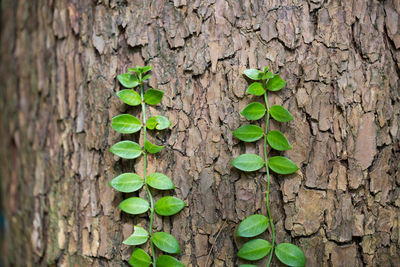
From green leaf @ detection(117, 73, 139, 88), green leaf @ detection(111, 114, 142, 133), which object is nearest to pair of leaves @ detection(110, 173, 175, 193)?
green leaf @ detection(111, 114, 142, 133)

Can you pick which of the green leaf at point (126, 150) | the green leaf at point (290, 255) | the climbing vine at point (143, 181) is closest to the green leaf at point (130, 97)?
the climbing vine at point (143, 181)

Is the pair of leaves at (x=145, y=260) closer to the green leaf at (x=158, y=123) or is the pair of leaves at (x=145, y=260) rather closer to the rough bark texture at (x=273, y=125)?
the rough bark texture at (x=273, y=125)

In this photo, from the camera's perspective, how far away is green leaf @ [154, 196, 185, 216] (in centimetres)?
80

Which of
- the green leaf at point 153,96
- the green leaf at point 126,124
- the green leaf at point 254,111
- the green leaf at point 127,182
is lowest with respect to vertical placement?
the green leaf at point 127,182

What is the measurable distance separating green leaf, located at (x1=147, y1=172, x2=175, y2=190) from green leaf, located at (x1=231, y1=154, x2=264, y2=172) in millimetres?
163

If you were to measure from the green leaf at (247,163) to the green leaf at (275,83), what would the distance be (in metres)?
0.18

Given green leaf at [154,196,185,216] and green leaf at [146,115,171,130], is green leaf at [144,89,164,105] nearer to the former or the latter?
green leaf at [146,115,171,130]

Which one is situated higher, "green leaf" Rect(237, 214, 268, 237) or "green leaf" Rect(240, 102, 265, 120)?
"green leaf" Rect(240, 102, 265, 120)

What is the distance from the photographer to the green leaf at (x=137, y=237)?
2.61ft

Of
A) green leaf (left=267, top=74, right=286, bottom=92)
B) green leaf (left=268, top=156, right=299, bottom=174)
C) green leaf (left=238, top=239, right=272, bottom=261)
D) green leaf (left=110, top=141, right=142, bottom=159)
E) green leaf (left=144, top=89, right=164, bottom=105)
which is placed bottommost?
green leaf (left=238, top=239, right=272, bottom=261)

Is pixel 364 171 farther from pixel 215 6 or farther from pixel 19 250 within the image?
pixel 19 250

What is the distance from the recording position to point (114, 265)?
844 mm

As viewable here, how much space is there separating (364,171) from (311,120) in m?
0.18

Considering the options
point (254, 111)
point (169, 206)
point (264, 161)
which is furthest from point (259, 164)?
point (169, 206)
